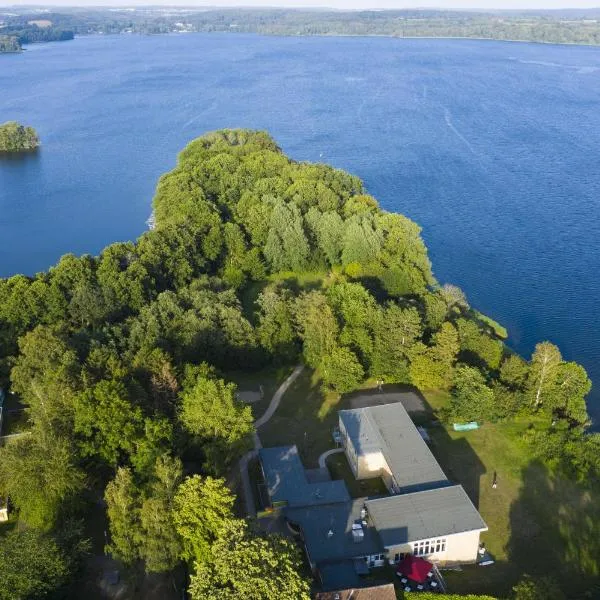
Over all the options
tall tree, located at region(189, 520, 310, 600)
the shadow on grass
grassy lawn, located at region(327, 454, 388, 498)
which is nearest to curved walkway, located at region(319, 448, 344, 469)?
grassy lawn, located at region(327, 454, 388, 498)

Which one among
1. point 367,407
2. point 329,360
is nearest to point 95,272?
point 329,360

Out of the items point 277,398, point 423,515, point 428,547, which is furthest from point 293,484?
point 277,398

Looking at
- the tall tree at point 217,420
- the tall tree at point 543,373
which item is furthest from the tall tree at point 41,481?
the tall tree at point 543,373

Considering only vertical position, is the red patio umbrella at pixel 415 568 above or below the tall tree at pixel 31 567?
below

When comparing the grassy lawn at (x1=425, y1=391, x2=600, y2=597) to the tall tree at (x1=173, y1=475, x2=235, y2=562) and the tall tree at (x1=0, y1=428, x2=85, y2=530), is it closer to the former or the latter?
the tall tree at (x1=173, y1=475, x2=235, y2=562)

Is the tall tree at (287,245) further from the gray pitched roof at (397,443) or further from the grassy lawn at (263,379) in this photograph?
the gray pitched roof at (397,443)

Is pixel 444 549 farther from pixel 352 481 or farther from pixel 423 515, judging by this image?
pixel 352 481
